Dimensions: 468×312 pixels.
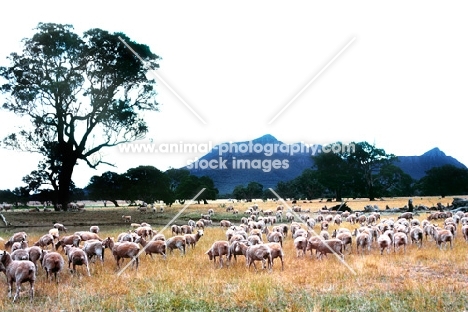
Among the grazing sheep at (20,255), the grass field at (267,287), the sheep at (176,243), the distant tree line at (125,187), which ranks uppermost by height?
the distant tree line at (125,187)

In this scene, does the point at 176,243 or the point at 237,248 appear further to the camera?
the point at 176,243

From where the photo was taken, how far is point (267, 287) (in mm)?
10000

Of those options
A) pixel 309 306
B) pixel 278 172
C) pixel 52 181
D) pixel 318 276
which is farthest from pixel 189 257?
pixel 278 172

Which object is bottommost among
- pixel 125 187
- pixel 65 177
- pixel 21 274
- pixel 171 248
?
pixel 171 248

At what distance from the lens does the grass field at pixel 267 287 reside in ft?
29.0

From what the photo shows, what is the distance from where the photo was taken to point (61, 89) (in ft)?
126

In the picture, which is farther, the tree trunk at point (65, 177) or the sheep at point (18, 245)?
the tree trunk at point (65, 177)

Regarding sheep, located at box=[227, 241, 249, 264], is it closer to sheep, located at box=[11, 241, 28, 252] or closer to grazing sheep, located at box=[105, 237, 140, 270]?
grazing sheep, located at box=[105, 237, 140, 270]

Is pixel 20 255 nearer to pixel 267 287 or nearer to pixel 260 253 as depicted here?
pixel 260 253

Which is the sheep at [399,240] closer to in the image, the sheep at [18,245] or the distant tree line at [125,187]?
the sheep at [18,245]

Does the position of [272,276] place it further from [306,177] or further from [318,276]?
[306,177]

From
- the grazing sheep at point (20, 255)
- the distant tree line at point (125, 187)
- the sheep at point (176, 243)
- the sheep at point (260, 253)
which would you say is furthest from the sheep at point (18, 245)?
the distant tree line at point (125, 187)

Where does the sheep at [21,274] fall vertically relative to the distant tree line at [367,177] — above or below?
below

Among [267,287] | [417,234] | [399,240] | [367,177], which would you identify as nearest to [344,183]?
[367,177]
